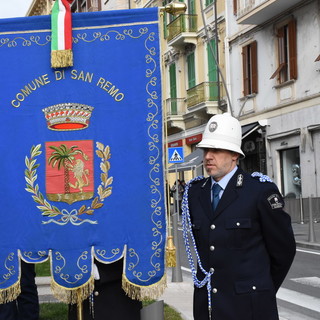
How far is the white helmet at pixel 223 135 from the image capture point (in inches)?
156

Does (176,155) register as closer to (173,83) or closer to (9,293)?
(173,83)

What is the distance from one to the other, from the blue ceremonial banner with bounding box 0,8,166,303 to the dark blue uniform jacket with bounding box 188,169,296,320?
4.34 feet

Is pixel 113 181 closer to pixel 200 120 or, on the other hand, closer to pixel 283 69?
pixel 283 69

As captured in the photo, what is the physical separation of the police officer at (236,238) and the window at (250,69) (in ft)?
76.5

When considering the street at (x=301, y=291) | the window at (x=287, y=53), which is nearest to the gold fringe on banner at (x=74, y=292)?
the street at (x=301, y=291)

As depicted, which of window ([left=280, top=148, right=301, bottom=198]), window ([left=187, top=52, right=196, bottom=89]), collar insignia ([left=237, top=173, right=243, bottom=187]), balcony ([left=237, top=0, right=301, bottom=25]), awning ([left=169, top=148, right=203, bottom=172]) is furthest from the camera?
window ([left=187, top=52, right=196, bottom=89])

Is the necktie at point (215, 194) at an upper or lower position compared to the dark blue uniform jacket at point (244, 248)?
upper

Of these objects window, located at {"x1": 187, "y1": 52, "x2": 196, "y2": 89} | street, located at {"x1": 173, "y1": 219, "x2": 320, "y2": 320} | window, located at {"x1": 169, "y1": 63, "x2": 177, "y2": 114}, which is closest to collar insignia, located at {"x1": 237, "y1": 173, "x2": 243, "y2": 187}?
street, located at {"x1": 173, "y1": 219, "x2": 320, "y2": 320}

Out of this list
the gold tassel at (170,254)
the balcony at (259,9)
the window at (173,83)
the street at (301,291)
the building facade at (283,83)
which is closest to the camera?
the gold tassel at (170,254)

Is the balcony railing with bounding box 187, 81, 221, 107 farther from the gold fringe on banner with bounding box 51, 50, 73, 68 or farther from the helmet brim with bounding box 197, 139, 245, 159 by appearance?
the helmet brim with bounding box 197, 139, 245, 159

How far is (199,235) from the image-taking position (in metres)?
4.11

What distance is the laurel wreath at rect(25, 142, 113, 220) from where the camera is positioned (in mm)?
5301

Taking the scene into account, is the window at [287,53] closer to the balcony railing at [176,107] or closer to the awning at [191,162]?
the awning at [191,162]

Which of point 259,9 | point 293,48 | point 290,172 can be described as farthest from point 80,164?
point 290,172
